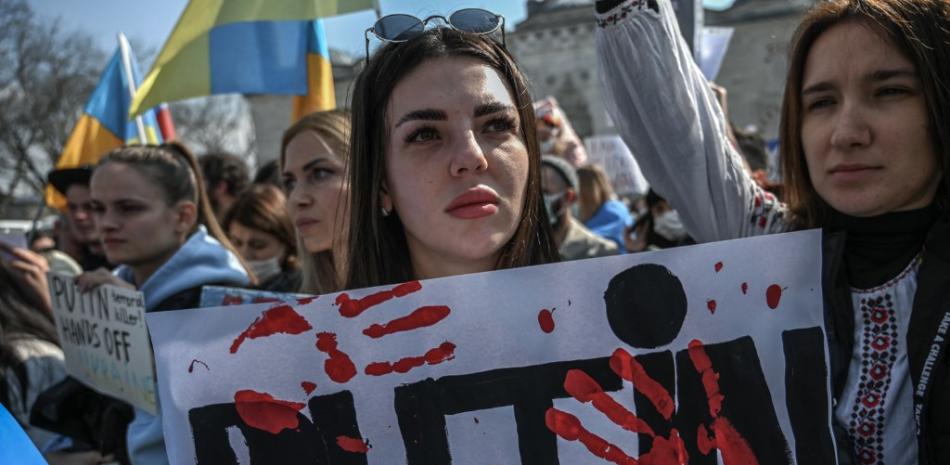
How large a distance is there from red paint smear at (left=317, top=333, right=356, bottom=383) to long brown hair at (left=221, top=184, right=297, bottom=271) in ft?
8.52

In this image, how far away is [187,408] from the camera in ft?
4.17

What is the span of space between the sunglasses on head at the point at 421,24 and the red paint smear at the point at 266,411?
0.70 metres

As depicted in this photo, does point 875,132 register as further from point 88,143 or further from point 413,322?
point 88,143

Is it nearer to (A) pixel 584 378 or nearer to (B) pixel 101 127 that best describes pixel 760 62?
(B) pixel 101 127

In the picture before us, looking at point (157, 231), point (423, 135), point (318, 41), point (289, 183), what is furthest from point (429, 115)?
point (318, 41)

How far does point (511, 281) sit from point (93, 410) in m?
2.03

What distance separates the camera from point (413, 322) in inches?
52.4

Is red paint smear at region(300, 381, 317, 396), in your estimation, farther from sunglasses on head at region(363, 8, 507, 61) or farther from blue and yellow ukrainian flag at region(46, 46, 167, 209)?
blue and yellow ukrainian flag at region(46, 46, 167, 209)

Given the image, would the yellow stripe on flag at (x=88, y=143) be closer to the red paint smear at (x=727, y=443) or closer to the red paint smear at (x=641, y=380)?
the red paint smear at (x=641, y=380)

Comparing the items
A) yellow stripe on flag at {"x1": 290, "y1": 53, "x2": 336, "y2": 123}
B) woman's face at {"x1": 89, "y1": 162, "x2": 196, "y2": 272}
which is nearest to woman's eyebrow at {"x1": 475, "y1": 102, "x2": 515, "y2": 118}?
woman's face at {"x1": 89, "y1": 162, "x2": 196, "y2": 272}

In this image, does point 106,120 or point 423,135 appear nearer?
point 423,135

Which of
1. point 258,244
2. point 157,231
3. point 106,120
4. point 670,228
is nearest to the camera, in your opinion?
point 157,231

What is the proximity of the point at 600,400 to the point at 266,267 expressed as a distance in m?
2.80

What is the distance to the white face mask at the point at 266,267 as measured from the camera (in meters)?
3.80
